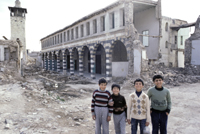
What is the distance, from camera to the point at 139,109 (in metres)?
3.24

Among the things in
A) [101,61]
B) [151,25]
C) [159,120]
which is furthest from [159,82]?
[101,61]

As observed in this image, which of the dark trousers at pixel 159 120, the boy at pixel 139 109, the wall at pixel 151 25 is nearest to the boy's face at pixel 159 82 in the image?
the boy at pixel 139 109

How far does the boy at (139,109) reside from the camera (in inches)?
127

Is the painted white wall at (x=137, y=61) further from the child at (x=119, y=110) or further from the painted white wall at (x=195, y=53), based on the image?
the child at (x=119, y=110)

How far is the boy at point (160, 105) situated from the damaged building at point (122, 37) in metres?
8.49

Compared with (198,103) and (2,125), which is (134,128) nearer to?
(2,125)

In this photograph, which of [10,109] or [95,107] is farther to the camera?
[10,109]

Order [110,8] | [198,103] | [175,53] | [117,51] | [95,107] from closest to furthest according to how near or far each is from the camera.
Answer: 1. [95,107]
2. [198,103]
3. [110,8]
4. [117,51]
5. [175,53]

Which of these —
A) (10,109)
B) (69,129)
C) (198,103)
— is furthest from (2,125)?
(198,103)

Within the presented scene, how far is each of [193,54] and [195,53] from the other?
212mm

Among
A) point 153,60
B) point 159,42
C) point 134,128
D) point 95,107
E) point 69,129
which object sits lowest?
point 69,129

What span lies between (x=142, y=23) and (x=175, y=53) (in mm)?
6625

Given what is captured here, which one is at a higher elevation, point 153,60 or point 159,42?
point 159,42

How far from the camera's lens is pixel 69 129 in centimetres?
461
